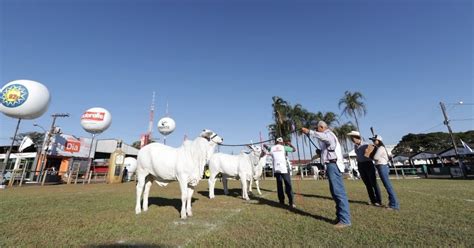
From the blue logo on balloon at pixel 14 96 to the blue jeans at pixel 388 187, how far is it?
88.9 ft

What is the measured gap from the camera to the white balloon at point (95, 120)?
30.8 meters

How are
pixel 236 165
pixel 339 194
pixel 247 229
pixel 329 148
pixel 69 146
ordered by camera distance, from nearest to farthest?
pixel 247 229, pixel 339 194, pixel 329 148, pixel 236 165, pixel 69 146

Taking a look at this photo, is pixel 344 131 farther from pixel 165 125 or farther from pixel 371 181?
pixel 371 181

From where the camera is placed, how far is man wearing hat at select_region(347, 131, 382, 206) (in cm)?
709

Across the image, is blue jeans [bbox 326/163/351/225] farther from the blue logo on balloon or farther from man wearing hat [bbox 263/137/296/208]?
the blue logo on balloon

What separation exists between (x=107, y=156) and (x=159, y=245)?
50.3m

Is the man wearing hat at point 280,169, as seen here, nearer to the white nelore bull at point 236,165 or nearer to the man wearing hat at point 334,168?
the man wearing hat at point 334,168

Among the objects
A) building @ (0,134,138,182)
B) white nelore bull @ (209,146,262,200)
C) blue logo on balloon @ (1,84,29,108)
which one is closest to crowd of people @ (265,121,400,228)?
white nelore bull @ (209,146,262,200)

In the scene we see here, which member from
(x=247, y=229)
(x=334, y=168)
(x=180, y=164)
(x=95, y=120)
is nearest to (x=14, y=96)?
(x=95, y=120)

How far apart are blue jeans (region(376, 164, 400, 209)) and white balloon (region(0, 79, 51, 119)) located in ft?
88.5

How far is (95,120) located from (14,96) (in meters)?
10.9

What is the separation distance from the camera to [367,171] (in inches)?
291

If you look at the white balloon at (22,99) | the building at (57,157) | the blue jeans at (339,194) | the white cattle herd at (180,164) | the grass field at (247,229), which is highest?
the white balloon at (22,99)

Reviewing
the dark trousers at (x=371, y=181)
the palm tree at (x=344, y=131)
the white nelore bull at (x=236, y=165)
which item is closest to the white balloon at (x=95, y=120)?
the white nelore bull at (x=236, y=165)
